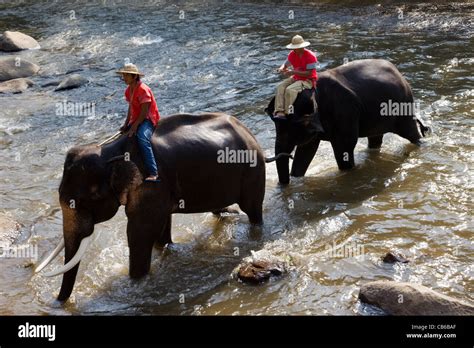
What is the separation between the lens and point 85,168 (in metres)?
6.60

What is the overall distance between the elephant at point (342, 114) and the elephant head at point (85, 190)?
10.2ft

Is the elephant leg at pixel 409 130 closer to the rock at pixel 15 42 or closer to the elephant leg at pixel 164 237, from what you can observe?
the elephant leg at pixel 164 237

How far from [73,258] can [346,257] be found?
2.88 metres

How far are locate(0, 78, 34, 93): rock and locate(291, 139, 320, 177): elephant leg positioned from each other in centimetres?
823

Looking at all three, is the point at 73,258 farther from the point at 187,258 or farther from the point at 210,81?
the point at 210,81

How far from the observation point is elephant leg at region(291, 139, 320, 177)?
9914mm

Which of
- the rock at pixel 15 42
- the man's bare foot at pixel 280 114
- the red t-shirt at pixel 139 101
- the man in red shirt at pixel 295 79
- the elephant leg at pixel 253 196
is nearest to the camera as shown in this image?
the red t-shirt at pixel 139 101

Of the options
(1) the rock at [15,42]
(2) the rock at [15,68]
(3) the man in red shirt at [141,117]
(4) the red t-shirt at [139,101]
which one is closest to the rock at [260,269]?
(3) the man in red shirt at [141,117]

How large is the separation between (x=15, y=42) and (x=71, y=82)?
15.3ft

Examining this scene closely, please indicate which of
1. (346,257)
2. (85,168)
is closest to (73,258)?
(85,168)

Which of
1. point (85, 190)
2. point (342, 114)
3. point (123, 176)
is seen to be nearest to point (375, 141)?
point (342, 114)

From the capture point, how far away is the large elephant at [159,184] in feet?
21.8

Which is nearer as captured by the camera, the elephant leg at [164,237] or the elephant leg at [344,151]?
the elephant leg at [164,237]

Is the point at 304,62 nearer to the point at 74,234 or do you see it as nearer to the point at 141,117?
the point at 141,117
